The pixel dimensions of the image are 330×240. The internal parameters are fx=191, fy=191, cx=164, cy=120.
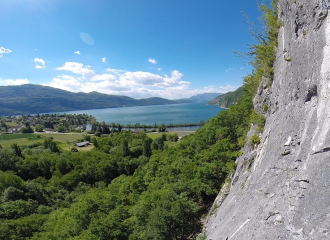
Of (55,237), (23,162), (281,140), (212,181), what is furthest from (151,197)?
(23,162)

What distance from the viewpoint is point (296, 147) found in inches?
266

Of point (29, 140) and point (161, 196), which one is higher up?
point (161, 196)

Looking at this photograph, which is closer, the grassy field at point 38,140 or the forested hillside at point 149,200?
the forested hillside at point 149,200

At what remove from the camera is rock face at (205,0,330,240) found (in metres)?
5.15

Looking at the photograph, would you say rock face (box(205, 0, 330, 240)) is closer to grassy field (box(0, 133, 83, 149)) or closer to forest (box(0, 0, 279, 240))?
forest (box(0, 0, 279, 240))

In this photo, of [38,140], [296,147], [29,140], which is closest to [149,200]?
[296,147]

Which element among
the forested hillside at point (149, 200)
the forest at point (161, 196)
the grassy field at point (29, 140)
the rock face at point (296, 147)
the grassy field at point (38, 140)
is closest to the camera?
the rock face at point (296, 147)

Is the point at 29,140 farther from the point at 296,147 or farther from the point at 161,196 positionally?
the point at 296,147

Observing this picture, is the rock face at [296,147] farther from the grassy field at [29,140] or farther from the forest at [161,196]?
the grassy field at [29,140]

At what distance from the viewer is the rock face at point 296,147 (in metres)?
5.15

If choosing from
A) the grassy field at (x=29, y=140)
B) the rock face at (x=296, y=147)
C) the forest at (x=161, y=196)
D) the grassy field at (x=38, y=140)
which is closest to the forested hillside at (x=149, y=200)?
the forest at (x=161, y=196)

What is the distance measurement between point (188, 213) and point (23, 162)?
6284cm

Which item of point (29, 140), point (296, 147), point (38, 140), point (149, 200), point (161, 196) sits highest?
point (296, 147)

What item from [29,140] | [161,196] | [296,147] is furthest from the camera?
[29,140]
